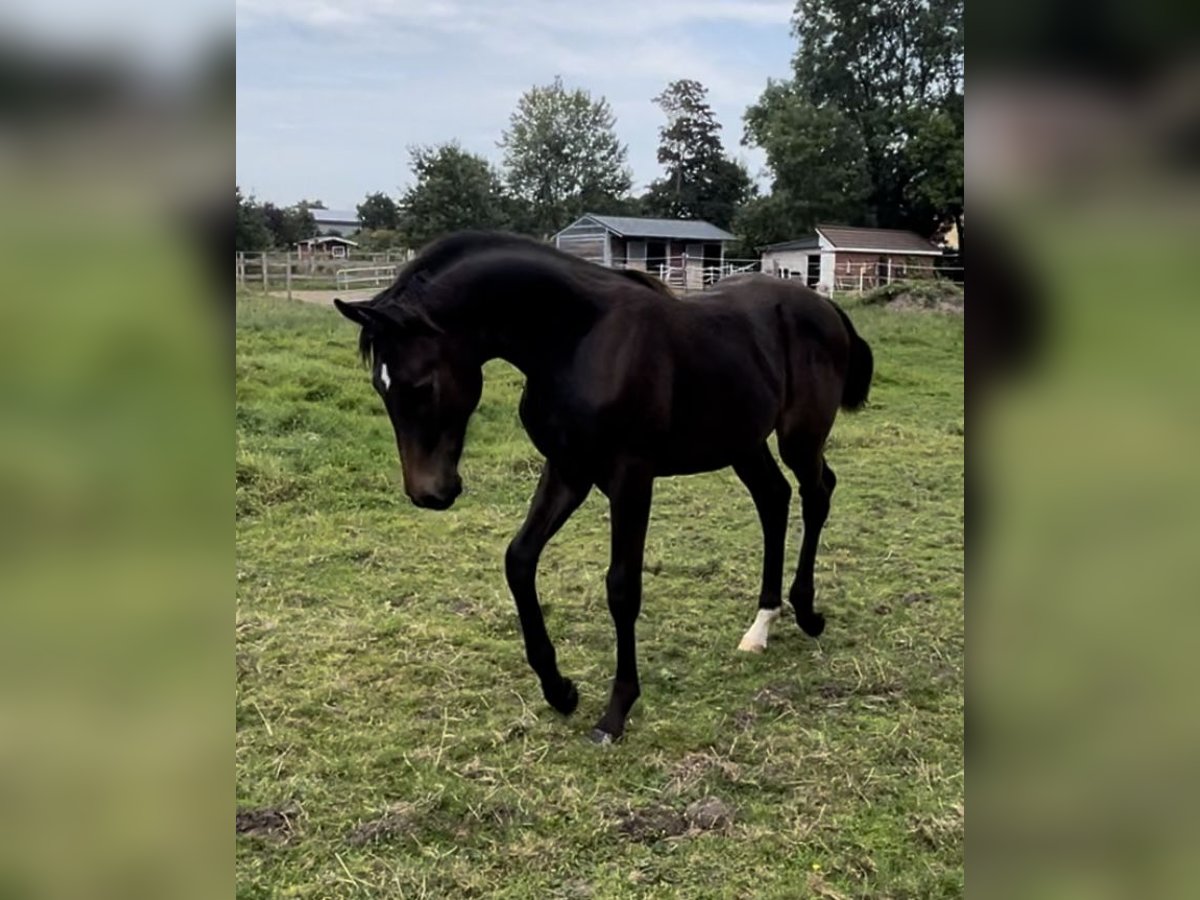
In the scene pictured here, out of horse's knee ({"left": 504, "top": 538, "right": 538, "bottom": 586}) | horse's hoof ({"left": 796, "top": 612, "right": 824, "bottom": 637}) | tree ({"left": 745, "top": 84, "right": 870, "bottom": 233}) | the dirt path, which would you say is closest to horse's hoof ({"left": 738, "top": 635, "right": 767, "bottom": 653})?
horse's hoof ({"left": 796, "top": 612, "right": 824, "bottom": 637})

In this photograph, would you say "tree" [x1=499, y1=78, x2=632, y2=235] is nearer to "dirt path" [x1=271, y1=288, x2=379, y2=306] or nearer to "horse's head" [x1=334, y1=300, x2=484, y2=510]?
"dirt path" [x1=271, y1=288, x2=379, y2=306]

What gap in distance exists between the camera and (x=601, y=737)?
2.97 meters

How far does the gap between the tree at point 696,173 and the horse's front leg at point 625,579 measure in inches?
1044

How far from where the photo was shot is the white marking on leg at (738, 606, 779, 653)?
3736 millimetres

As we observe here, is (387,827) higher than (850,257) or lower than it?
lower

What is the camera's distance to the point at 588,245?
21.0 meters

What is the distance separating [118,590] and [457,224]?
28204mm

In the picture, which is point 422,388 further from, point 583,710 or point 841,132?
point 841,132

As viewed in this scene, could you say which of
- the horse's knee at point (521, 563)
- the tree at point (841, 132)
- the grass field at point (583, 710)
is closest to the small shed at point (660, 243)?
the tree at point (841, 132)

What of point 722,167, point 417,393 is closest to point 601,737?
point 417,393

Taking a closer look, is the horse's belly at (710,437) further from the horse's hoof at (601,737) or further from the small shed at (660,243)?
the small shed at (660,243)

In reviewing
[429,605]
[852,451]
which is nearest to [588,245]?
[852,451]

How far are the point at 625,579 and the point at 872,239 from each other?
2042cm

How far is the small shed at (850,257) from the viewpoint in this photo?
1828cm
